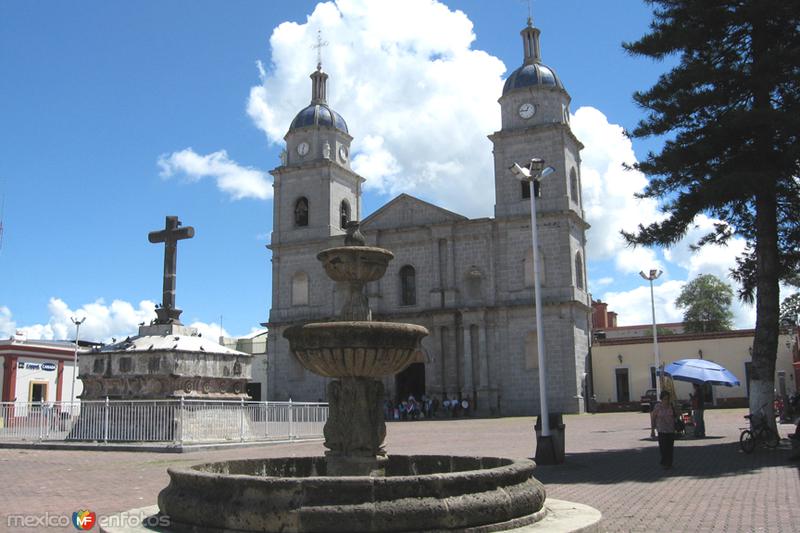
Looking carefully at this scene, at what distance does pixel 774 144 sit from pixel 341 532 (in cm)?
1524

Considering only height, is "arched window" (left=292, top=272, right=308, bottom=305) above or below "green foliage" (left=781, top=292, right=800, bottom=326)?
above

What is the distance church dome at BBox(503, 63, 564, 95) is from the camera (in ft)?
129

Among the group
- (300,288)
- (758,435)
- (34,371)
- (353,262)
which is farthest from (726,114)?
(34,371)

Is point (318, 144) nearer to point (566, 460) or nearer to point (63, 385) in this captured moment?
point (63, 385)

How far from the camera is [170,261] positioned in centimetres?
2023

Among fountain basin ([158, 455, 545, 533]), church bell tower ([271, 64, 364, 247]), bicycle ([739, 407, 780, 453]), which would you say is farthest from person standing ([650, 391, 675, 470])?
church bell tower ([271, 64, 364, 247])

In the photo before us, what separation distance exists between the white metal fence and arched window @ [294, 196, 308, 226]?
79.4 ft

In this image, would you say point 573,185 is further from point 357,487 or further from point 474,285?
point 357,487

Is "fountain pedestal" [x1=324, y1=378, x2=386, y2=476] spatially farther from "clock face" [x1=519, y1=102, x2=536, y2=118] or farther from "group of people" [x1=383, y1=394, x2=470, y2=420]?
"clock face" [x1=519, y1=102, x2=536, y2=118]

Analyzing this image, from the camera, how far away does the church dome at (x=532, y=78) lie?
39.3 metres

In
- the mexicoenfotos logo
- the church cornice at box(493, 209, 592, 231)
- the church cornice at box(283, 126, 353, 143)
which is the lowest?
the mexicoenfotos logo

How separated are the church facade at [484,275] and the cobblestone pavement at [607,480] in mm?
17479

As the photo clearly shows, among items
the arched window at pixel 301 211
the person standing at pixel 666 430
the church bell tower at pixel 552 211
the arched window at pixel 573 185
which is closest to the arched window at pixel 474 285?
the church bell tower at pixel 552 211

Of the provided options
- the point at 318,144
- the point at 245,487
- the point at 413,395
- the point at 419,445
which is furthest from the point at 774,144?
the point at 318,144
